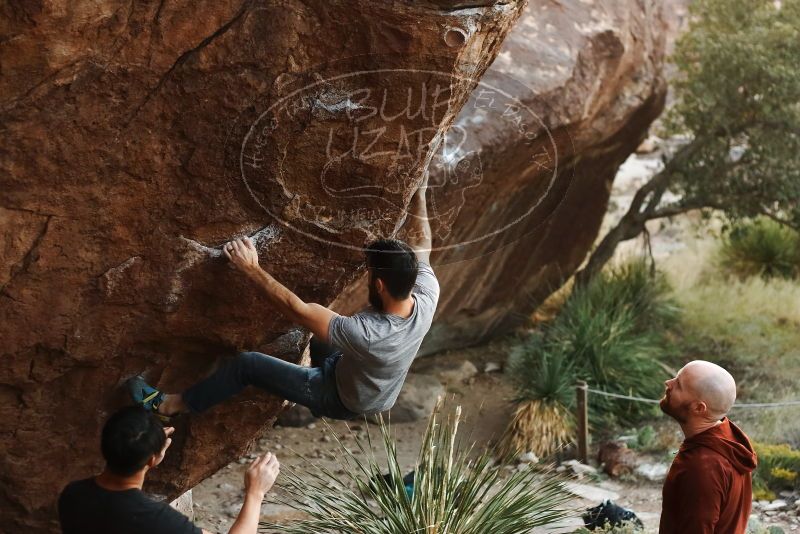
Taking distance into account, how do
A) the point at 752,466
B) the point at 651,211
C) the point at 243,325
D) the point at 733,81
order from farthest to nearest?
1. the point at 651,211
2. the point at 733,81
3. the point at 243,325
4. the point at 752,466

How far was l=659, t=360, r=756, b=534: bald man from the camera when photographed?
3.79m

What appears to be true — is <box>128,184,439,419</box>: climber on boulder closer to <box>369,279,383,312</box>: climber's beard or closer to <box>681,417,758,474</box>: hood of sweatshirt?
<box>369,279,383,312</box>: climber's beard

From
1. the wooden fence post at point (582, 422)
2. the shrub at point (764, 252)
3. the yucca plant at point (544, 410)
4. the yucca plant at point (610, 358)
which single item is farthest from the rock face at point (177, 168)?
the shrub at point (764, 252)

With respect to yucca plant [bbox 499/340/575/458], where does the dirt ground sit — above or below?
below

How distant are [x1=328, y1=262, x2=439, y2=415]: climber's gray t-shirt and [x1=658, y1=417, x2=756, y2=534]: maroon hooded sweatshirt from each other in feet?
3.82

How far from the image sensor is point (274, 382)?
462cm

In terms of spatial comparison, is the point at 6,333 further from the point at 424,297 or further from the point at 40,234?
the point at 424,297

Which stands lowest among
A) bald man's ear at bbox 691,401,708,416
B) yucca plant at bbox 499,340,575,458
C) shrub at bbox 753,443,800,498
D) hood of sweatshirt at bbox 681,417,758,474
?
yucca plant at bbox 499,340,575,458

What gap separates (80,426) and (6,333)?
59cm

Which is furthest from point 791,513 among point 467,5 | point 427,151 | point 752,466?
point 467,5

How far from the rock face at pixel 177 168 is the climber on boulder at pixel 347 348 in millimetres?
178

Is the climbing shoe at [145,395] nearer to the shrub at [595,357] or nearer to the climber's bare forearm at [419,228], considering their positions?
the climber's bare forearm at [419,228]

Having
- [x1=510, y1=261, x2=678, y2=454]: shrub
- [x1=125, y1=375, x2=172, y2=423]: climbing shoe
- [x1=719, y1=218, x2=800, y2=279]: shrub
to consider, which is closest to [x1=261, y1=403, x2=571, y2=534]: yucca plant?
[x1=125, y1=375, x2=172, y2=423]: climbing shoe

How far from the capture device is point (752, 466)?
155 inches
